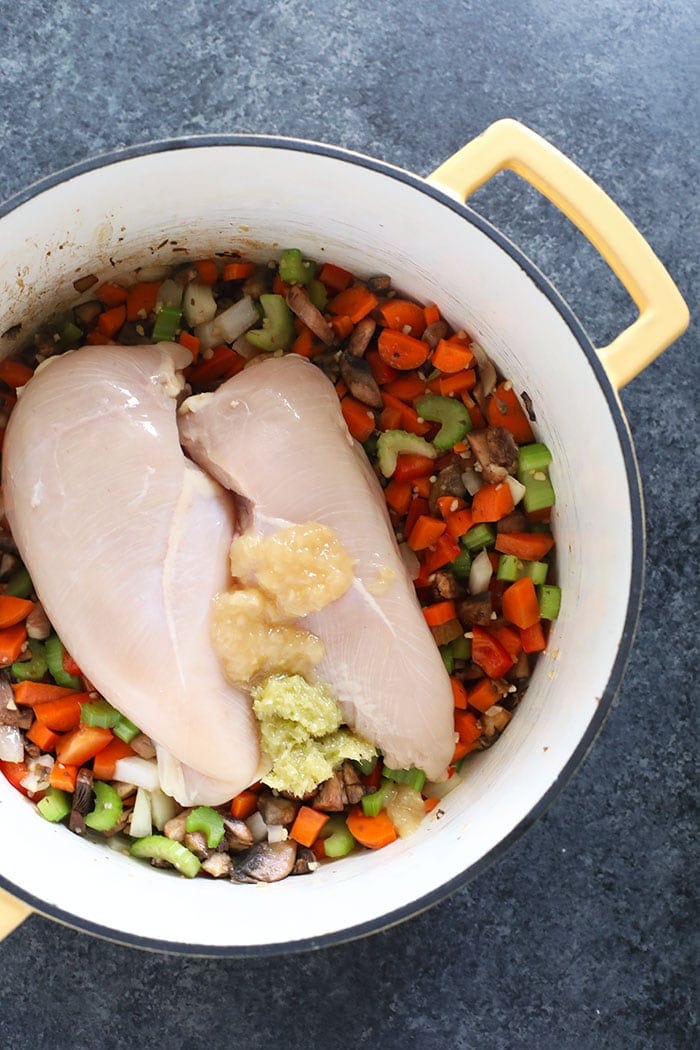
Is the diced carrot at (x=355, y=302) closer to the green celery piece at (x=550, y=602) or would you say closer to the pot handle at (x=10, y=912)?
the green celery piece at (x=550, y=602)

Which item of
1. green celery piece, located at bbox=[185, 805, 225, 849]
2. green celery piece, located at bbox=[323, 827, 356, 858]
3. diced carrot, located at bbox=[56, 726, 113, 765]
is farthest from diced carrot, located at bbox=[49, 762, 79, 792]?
green celery piece, located at bbox=[323, 827, 356, 858]

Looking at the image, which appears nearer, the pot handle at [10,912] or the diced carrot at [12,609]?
the pot handle at [10,912]

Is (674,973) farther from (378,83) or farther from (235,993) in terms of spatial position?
(378,83)

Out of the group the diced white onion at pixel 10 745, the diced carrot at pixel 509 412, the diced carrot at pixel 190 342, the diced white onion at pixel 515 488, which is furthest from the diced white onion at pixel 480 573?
the diced white onion at pixel 10 745

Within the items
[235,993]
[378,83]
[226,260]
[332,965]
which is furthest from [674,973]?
[378,83]

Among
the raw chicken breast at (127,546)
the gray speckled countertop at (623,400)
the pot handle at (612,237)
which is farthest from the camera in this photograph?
the gray speckled countertop at (623,400)

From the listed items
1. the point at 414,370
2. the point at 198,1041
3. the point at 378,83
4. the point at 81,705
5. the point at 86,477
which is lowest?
the point at 198,1041

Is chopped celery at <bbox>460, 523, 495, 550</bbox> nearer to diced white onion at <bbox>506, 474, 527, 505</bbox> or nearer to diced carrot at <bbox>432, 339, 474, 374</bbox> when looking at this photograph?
diced white onion at <bbox>506, 474, 527, 505</bbox>
